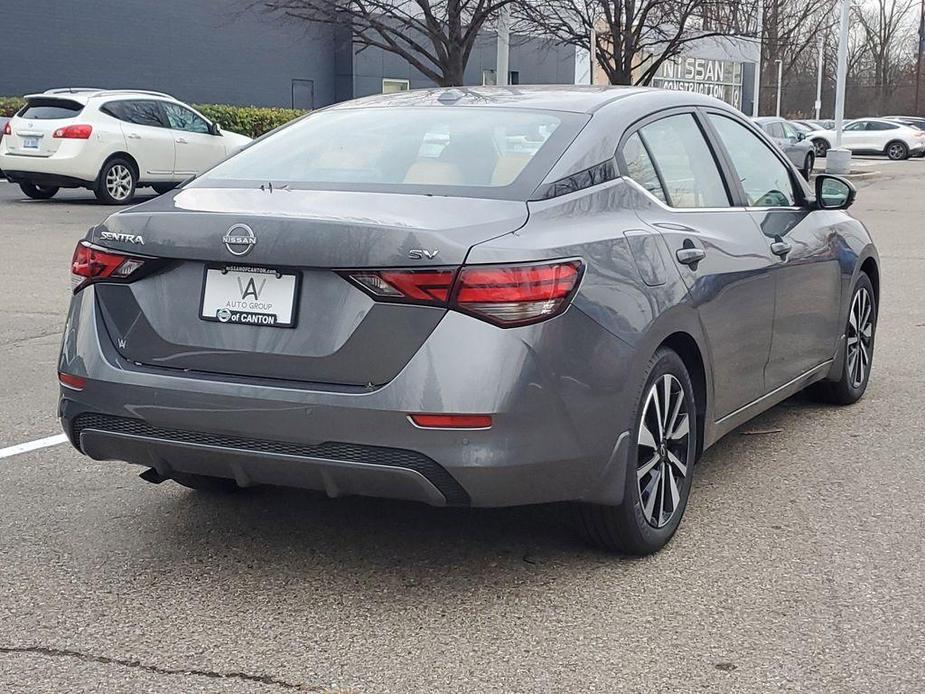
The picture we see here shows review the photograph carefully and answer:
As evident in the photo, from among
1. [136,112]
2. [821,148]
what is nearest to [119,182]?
[136,112]

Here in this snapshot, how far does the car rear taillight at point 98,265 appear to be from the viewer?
4020 millimetres

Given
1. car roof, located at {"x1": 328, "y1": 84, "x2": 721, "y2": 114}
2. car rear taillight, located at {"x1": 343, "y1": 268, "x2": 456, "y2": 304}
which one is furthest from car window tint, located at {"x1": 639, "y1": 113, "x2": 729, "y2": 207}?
car rear taillight, located at {"x1": 343, "y1": 268, "x2": 456, "y2": 304}

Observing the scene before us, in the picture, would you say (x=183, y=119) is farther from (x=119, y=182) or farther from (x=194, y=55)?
(x=194, y=55)

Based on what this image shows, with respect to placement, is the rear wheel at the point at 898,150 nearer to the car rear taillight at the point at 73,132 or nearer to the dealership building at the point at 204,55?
the dealership building at the point at 204,55

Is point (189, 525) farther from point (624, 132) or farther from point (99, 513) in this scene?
point (624, 132)

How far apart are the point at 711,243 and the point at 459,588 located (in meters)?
1.58

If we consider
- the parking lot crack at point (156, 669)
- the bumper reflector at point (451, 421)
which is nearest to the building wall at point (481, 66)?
the bumper reflector at point (451, 421)

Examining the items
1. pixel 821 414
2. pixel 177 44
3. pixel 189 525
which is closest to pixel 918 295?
pixel 821 414

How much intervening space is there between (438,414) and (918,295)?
26.9ft

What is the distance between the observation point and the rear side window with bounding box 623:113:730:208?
4707 millimetres

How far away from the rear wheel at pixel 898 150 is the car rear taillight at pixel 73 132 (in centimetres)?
3784

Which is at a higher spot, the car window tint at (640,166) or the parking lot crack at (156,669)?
the car window tint at (640,166)

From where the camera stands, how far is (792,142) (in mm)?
35219

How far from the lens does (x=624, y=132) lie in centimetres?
454
